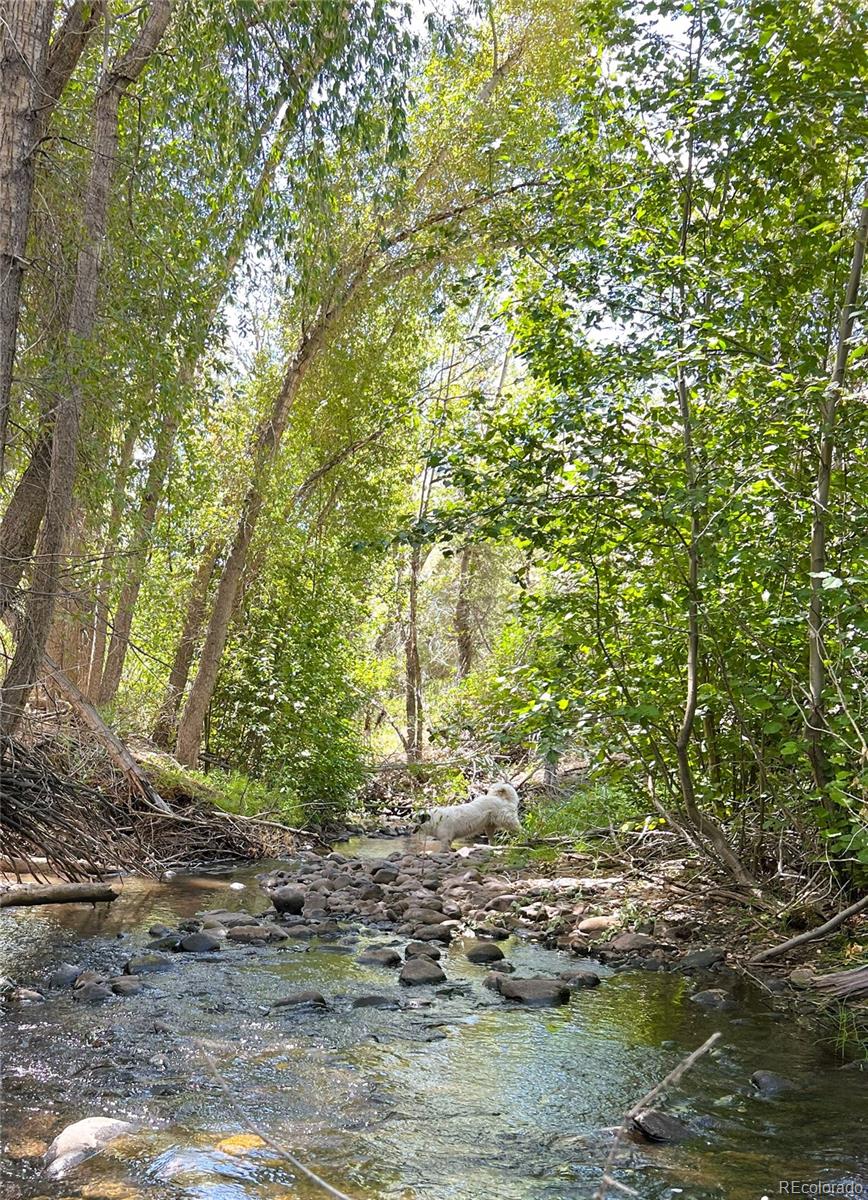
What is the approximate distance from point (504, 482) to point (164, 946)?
3975 millimetres

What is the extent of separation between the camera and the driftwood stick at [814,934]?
17.1 feet

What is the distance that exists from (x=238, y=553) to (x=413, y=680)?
8.06 meters

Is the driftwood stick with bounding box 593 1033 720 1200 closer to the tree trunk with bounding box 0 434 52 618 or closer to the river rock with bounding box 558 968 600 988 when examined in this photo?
the river rock with bounding box 558 968 600 988

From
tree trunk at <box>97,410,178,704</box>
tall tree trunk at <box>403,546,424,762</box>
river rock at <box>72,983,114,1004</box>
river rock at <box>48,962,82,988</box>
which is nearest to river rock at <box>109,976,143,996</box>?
river rock at <box>72,983,114,1004</box>

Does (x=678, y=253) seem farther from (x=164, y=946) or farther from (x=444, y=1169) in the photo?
(x=164, y=946)

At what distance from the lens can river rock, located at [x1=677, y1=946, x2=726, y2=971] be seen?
20.7ft

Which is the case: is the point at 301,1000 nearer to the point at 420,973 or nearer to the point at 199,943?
the point at 420,973

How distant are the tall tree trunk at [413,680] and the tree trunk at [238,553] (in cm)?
552

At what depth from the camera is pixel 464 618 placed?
2450 cm

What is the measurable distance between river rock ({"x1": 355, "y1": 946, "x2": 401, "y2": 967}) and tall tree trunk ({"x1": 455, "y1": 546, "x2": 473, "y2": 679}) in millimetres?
16725

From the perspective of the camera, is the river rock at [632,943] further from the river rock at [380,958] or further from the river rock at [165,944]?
the river rock at [165,944]

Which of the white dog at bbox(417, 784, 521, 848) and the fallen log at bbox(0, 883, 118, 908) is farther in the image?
the white dog at bbox(417, 784, 521, 848)

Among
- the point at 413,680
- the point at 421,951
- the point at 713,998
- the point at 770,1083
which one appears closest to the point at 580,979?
the point at 713,998

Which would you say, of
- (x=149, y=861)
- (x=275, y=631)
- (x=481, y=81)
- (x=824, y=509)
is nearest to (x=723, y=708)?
(x=824, y=509)
